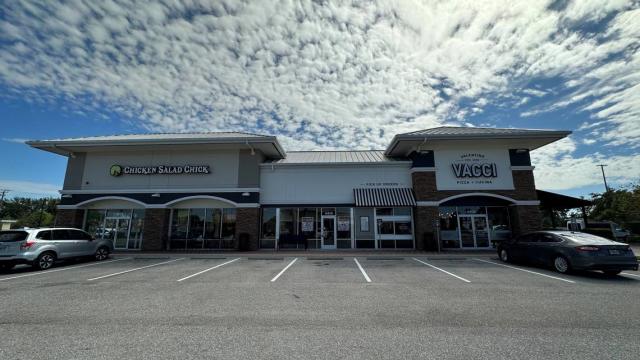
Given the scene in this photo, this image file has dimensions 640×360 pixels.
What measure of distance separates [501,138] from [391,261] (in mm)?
10944

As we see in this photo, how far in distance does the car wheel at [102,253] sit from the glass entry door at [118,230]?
5217 millimetres

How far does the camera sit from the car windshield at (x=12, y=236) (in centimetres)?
1088

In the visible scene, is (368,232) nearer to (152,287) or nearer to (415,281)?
(415,281)

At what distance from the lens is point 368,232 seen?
1847cm

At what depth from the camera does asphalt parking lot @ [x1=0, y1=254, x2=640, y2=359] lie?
407cm

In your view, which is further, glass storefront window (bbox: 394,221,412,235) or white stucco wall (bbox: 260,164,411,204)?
white stucco wall (bbox: 260,164,411,204)

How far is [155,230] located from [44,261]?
713 cm

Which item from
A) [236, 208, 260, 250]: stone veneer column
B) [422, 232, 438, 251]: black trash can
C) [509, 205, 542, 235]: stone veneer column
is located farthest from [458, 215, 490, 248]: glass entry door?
[236, 208, 260, 250]: stone veneer column

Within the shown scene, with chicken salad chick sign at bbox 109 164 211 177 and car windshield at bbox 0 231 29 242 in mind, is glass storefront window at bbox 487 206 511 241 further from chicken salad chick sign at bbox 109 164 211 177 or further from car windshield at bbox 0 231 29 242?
car windshield at bbox 0 231 29 242

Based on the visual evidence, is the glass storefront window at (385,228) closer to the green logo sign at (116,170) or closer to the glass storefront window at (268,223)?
the glass storefront window at (268,223)

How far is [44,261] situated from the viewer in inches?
450

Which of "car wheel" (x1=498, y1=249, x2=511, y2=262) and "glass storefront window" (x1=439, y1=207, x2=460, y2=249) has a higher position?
"glass storefront window" (x1=439, y1=207, x2=460, y2=249)

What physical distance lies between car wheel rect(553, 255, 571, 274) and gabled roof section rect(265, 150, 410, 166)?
10.2 metres

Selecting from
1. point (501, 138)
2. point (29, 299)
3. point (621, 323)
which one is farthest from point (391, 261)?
point (29, 299)
